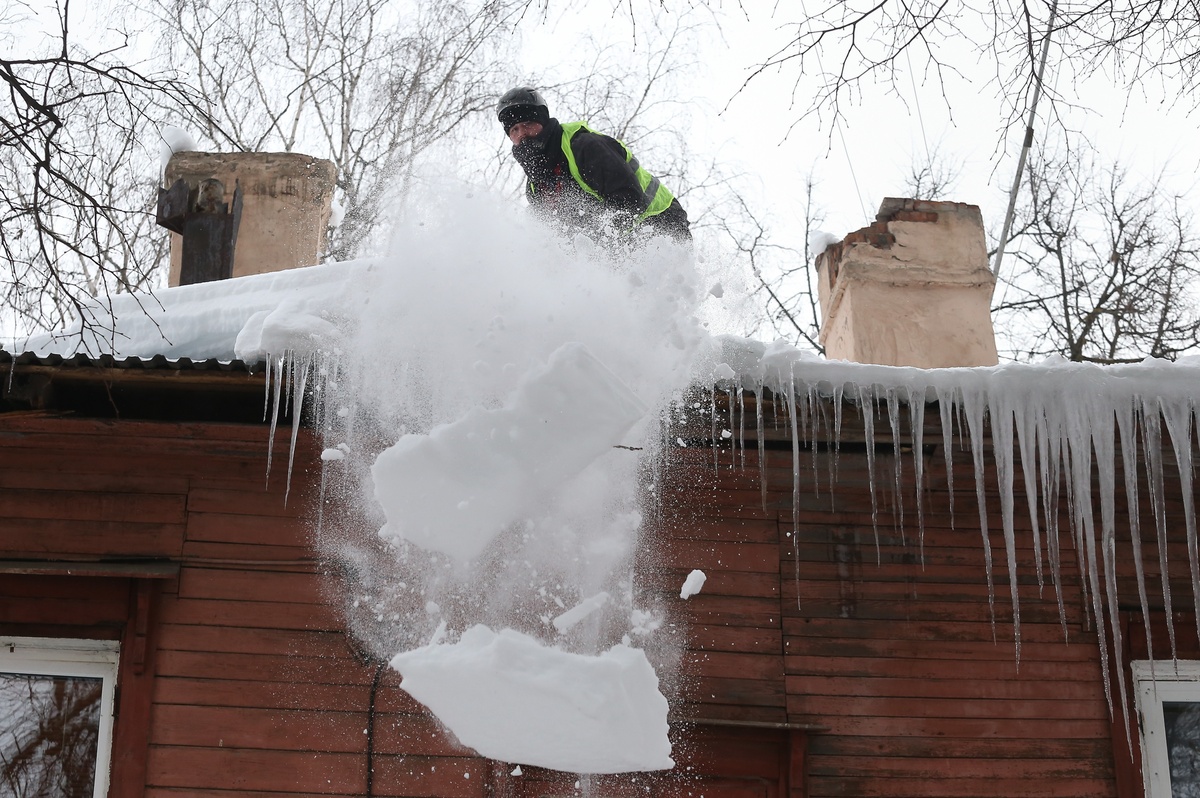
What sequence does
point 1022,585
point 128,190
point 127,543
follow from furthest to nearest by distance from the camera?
point 128,190
point 1022,585
point 127,543

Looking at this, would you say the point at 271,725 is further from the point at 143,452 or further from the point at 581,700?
the point at 581,700

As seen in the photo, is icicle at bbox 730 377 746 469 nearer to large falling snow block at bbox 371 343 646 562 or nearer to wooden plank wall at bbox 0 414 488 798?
large falling snow block at bbox 371 343 646 562

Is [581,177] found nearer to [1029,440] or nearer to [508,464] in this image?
[508,464]

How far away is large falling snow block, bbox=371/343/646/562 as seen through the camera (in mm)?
3777

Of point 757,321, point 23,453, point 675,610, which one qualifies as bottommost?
point 675,610

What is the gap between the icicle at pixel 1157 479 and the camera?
14.3 feet

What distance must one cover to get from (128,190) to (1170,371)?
10550 mm

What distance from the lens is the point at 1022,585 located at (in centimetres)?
490

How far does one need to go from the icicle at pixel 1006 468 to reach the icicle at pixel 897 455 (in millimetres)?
403

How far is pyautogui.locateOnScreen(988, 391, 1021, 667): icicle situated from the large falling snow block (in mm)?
1567

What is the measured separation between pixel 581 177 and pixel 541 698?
2661 millimetres

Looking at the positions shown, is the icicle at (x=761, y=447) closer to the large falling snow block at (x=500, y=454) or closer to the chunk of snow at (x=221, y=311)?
the large falling snow block at (x=500, y=454)

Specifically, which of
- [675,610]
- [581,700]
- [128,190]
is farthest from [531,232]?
[128,190]

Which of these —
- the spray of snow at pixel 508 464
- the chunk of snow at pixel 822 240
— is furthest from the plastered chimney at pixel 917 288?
the spray of snow at pixel 508 464
